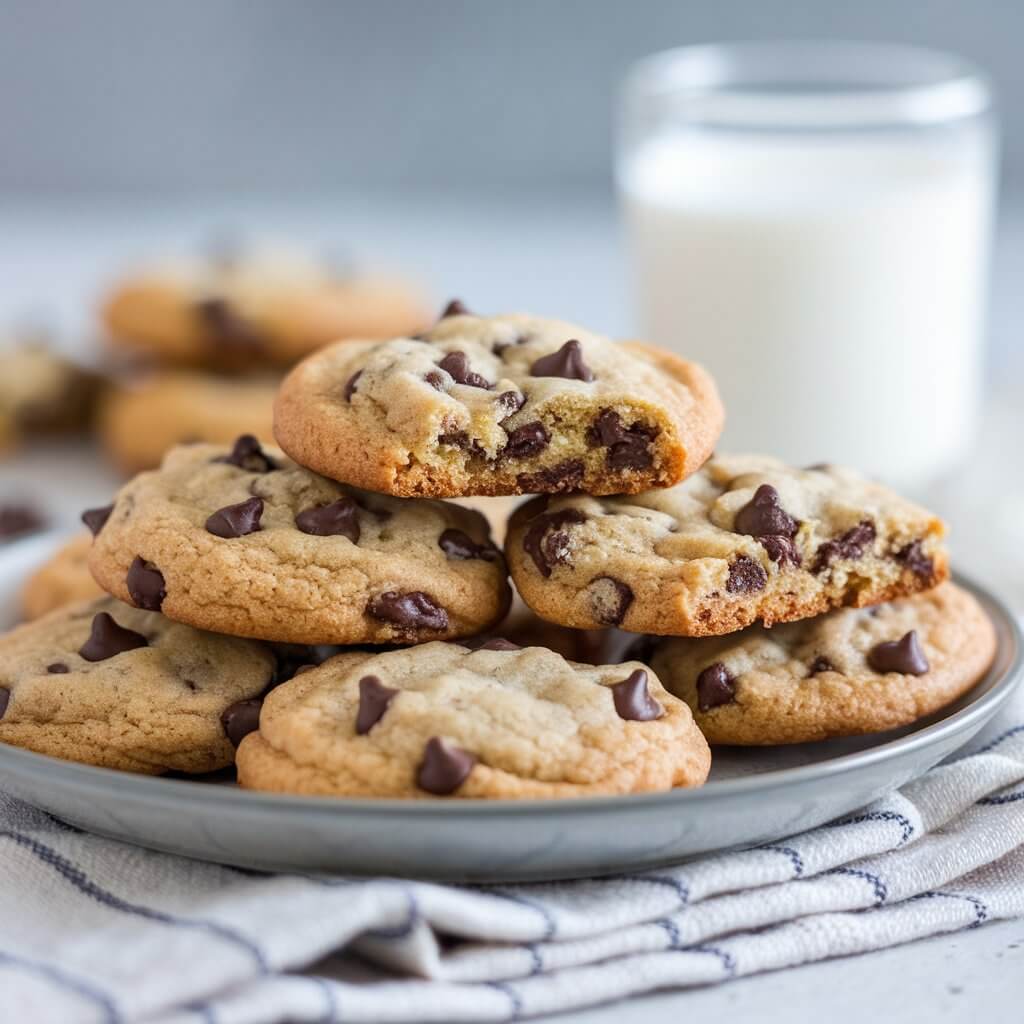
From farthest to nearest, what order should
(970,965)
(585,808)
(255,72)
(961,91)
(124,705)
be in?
(255,72)
(961,91)
(124,705)
(970,965)
(585,808)

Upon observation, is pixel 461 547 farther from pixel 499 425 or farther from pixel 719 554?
pixel 719 554

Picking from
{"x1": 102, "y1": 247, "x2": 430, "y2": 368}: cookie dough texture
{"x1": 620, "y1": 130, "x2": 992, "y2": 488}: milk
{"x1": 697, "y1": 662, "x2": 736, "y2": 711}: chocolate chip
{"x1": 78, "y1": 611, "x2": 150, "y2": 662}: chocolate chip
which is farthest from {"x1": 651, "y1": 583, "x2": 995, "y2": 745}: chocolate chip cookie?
{"x1": 102, "y1": 247, "x2": 430, "y2": 368}: cookie dough texture

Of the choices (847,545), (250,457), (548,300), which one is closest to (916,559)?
(847,545)

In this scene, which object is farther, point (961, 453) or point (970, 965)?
point (961, 453)

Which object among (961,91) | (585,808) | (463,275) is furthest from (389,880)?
(463,275)

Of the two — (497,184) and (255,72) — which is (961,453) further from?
(255,72)
